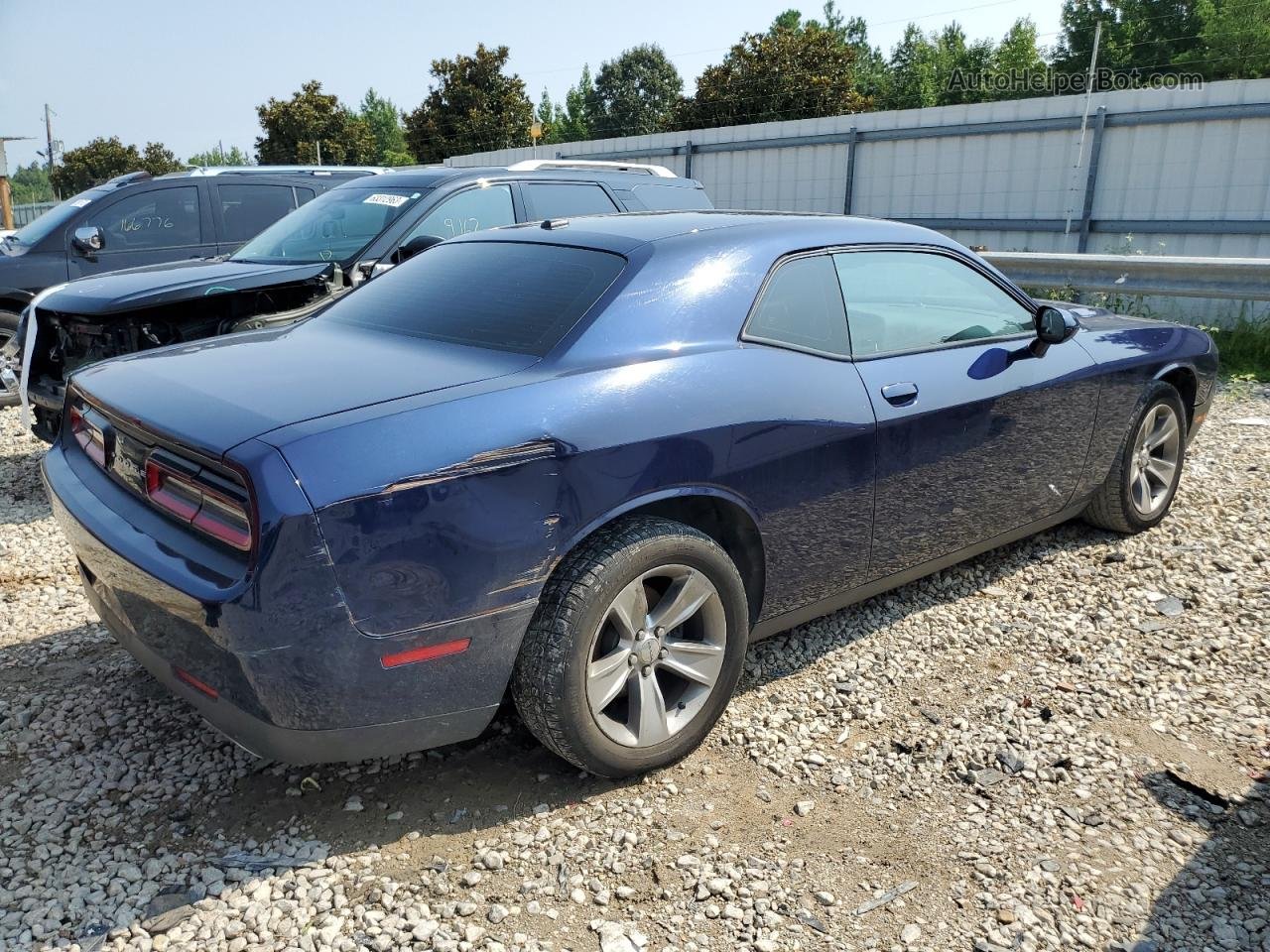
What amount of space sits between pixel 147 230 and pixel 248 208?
0.86 metres

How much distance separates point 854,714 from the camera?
10.6ft

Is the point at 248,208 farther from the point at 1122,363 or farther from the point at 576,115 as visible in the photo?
the point at 576,115

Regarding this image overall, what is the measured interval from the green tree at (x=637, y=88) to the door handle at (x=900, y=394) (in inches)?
2916

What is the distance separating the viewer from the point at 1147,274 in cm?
800

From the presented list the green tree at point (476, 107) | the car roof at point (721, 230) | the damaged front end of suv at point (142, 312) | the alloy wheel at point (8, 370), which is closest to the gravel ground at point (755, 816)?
the car roof at point (721, 230)

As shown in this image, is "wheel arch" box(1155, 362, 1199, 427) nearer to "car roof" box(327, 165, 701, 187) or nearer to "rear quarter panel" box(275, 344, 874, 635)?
"rear quarter panel" box(275, 344, 874, 635)

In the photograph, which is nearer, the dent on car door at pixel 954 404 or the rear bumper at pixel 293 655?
the rear bumper at pixel 293 655

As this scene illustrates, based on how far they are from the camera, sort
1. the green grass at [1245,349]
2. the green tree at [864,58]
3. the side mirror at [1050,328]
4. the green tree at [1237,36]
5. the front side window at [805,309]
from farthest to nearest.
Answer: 1. the green tree at [864,58]
2. the green tree at [1237,36]
3. the green grass at [1245,349]
4. the side mirror at [1050,328]
5. the front side window at [805,309]

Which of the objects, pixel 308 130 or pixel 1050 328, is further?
pixel 308 130

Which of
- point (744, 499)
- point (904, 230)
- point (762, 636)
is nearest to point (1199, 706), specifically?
point (762, 636)

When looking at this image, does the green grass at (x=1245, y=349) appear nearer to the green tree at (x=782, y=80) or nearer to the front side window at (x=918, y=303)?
the front side window at (x=918, y=303)

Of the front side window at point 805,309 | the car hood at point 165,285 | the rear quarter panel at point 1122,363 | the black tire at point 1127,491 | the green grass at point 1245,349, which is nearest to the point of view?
the front side window at point 805,309

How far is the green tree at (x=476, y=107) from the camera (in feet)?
152

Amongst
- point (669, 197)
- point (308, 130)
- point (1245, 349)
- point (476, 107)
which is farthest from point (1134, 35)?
point (669, 197)
